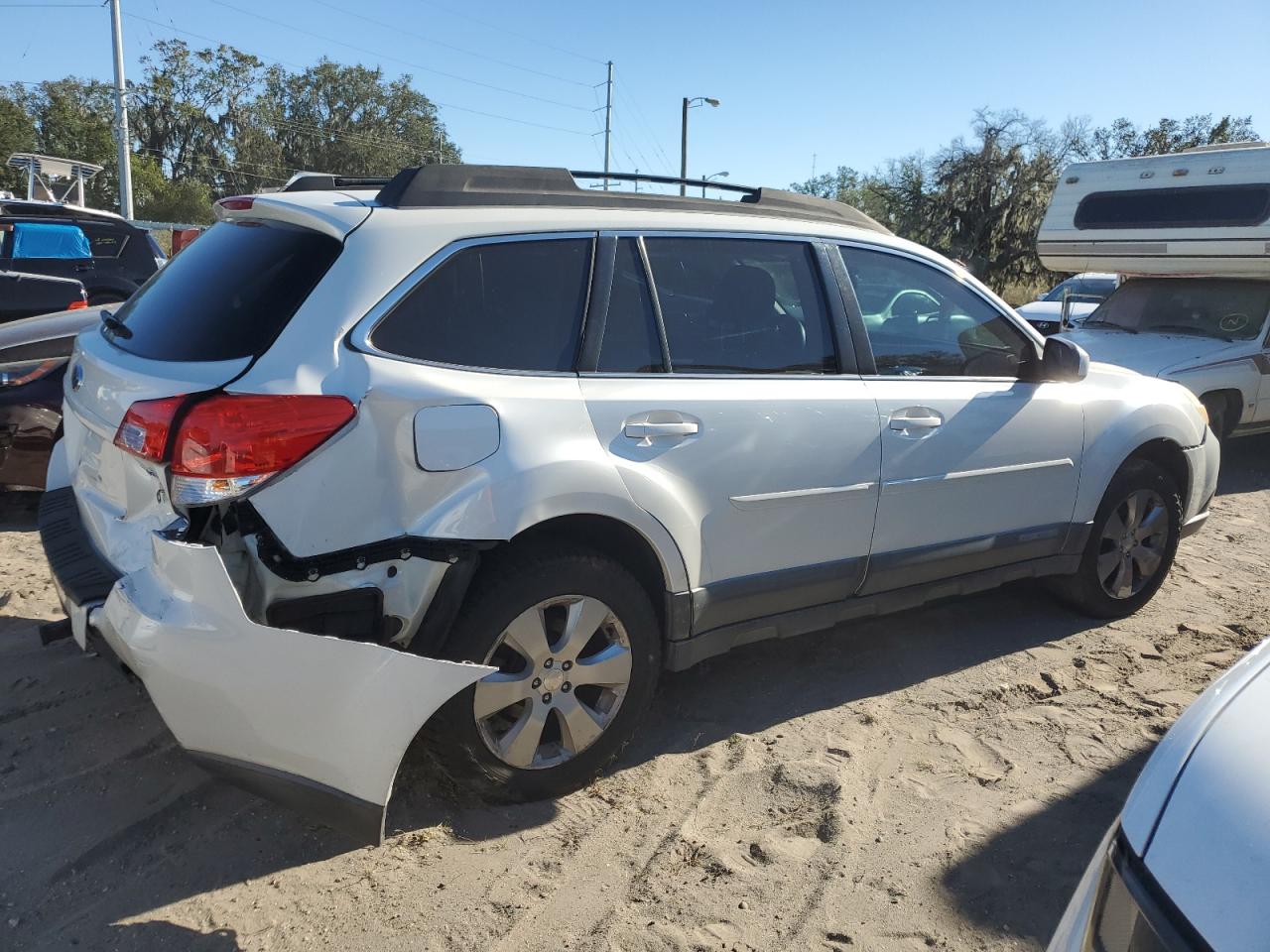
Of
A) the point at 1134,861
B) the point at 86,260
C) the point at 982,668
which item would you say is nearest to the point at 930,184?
the point at 86,260

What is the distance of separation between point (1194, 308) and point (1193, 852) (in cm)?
802

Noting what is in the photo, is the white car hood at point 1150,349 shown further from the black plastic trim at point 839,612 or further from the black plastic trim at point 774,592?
the black plastic trim at point 774,592

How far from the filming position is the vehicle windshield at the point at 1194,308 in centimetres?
804

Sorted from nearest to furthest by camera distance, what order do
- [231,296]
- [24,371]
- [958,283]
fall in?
1. [231,296]
2. [958,283]
3. [24,371]

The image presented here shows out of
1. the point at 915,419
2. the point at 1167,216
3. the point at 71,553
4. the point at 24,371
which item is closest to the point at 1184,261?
the point at 1167,216

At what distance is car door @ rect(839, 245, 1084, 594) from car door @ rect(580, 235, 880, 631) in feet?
0.52

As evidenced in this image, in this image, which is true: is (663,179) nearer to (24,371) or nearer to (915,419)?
(915,419)

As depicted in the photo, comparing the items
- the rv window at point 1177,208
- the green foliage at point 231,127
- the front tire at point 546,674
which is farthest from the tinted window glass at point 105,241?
the green foliage at point 231,127

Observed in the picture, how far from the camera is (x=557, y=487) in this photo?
2.75 meters

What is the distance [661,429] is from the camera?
3002mm

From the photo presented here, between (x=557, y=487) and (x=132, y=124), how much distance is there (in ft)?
211

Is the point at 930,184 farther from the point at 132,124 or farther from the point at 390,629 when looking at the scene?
the point at 132,124

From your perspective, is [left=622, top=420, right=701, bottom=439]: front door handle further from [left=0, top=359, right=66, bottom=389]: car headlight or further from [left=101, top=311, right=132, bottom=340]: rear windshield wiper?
[left=0, top=359, right=66, bottom=389]: car headlight

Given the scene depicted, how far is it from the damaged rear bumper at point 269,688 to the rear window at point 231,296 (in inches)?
22.6
